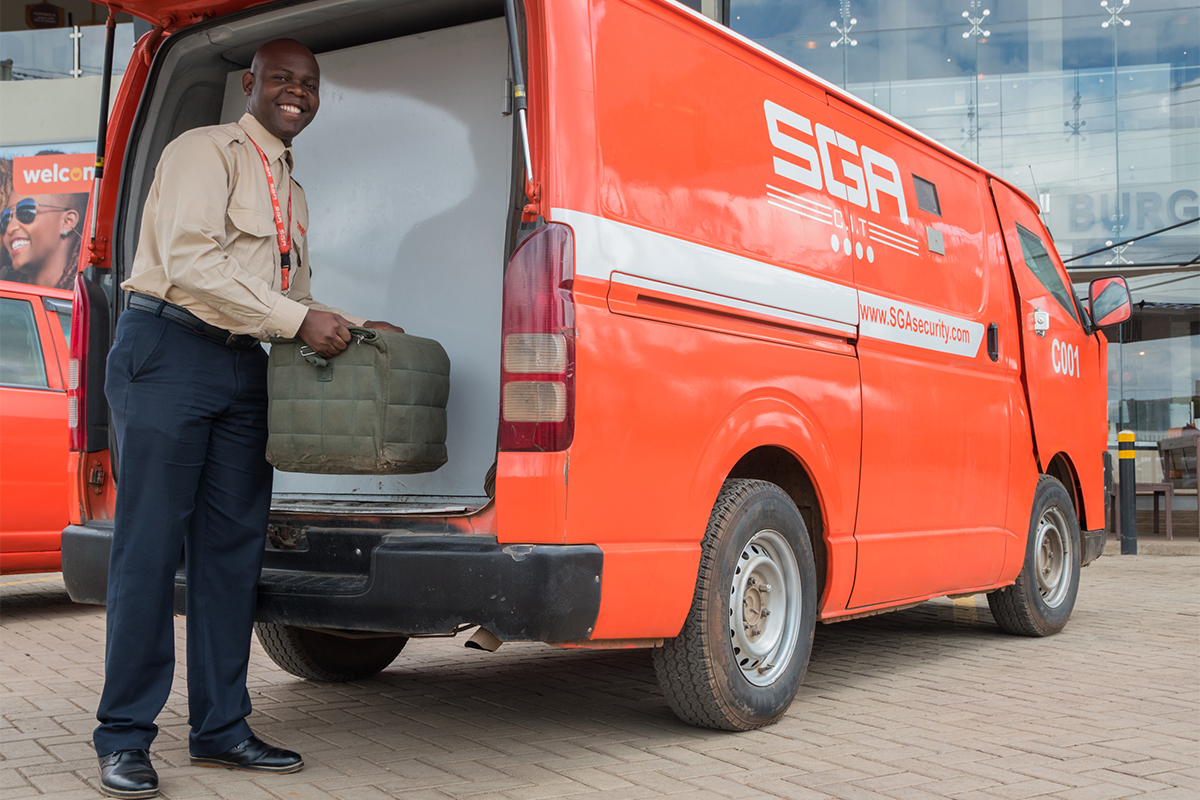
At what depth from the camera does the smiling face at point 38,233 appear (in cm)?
1491

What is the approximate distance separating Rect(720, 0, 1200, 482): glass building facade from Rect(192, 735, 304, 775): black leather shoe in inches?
553

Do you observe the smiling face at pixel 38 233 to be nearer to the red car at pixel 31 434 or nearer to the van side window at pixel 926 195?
the red car at pixel 31 434

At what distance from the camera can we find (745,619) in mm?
3891

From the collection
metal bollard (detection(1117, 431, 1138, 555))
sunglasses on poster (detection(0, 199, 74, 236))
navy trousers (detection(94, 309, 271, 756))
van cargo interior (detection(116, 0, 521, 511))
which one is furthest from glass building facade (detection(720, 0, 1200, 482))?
navy trousers (detection(94, 309, 271, 756))

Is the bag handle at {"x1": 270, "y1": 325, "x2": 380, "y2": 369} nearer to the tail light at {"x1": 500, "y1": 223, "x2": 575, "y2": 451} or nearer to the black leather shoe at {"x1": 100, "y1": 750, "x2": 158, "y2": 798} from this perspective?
the tail light at {"x1": 500, "y1": 223, "x2": 575, "y2": 451}

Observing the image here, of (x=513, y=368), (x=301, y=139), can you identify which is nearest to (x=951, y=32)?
(x=301, y=139)

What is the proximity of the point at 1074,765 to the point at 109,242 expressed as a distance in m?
3.73

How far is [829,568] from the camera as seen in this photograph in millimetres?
4188

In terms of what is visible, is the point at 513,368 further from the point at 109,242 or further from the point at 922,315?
the point at 922,315

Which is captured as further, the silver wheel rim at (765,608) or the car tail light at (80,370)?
the car tail light at (80,370)

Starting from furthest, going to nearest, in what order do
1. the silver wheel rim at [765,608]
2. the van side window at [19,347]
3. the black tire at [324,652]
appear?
1. the van side window at [19,347]
2. the black tire at [324,652]
3. the silver wheel rim at [765,608]

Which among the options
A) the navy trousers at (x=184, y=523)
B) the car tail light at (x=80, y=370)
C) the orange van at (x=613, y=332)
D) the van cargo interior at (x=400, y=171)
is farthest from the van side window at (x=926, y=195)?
the car tail light at (x=80, y=370)

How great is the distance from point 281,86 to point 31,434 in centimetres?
380

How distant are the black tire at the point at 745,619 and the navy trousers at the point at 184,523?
4.44 ft
